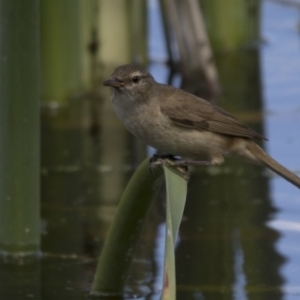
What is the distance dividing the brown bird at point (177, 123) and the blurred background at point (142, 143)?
19.6 inches

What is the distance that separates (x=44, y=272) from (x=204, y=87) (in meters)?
3.87

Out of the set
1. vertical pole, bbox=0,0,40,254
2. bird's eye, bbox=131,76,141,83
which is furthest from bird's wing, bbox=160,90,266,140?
vertical pole, bbox=0,0,40,254

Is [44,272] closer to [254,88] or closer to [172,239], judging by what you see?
[172,239]

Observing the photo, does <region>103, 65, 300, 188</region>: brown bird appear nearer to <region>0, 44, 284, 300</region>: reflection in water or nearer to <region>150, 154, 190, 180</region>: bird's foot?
<region>150, 154, 190, 180</region>: bird's foot

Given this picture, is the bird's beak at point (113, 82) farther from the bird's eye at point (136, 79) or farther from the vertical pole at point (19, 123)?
the vertical pole at point (19, 123)

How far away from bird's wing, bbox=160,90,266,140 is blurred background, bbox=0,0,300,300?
2.15 ft

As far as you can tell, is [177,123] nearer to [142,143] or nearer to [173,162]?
[173,162]

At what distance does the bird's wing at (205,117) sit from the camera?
4191 mm

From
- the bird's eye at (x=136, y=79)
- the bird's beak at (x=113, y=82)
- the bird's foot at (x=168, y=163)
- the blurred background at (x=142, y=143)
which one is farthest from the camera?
the blurred background at (x=142, y=143)

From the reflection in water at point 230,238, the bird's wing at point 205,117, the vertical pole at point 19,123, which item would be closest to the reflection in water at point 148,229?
the reflection in water at point 230,238

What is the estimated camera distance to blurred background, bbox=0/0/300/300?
4.53 metres

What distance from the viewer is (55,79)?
7941mm

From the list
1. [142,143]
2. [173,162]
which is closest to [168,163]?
[173,162]

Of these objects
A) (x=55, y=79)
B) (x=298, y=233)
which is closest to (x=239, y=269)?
(x=298, y=233)
